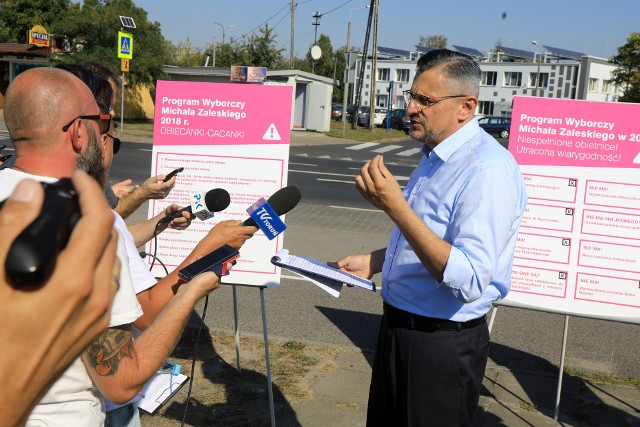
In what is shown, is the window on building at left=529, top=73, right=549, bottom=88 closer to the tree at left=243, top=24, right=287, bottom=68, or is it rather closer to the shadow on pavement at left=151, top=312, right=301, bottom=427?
the tree at left=243, top=24, right=287, bottom=68

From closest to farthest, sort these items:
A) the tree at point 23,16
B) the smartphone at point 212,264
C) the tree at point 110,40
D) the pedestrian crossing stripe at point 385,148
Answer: the smartphone at point 212,264, the pedestrian crossing stripe at point 385,148, the tree at point 110,40, the tree at point 23,16

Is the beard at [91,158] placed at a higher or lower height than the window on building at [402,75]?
lower

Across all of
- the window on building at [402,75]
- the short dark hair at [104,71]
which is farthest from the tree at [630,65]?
the short dark hair at [104,71]

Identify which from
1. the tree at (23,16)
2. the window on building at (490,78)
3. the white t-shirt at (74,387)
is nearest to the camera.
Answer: the white t-shirt at (74,387)

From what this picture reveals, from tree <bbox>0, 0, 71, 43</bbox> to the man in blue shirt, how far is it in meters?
45.4

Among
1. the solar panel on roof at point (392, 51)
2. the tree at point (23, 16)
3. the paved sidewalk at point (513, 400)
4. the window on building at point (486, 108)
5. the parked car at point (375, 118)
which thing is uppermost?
the solar panel on roof at point (392, 51)

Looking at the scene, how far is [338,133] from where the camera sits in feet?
124

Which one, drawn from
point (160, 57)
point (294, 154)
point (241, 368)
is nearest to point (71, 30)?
point (160, 57)

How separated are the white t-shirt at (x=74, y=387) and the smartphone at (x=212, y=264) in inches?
15.0

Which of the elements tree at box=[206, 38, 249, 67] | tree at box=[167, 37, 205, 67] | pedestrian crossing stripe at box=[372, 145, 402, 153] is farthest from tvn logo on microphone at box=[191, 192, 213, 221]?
tree at box=[167, 37, 205, 67]

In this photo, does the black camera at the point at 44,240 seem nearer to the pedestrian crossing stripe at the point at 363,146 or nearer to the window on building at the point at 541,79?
the pedestrian crossing stripe at the point at 363,146

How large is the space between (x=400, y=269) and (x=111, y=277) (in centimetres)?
220

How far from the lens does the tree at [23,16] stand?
43.9 meters

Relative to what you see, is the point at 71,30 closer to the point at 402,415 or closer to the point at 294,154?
the point at 294,154
